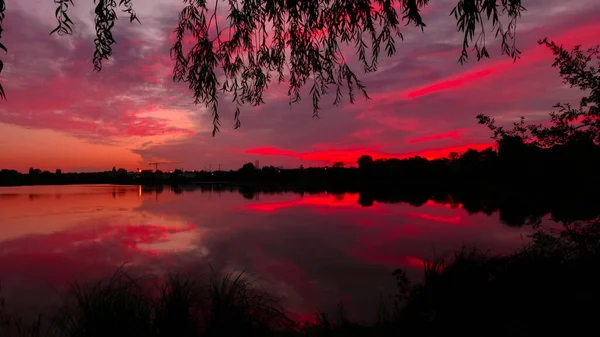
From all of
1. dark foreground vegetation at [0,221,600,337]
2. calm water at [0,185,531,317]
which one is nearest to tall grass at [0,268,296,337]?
dark foreground vegetation at [0,221,600,337]

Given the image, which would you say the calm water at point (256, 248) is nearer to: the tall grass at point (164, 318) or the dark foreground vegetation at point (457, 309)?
the dark foreground vegetation at point (457, 309)

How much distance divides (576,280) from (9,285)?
12386mm

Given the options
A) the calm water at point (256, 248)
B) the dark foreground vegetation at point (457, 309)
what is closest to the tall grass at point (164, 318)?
the dark foreground vegetation at point (457, 309)

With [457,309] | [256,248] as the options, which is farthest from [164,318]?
[256,248]

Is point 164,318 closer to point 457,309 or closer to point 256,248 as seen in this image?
point 457,309

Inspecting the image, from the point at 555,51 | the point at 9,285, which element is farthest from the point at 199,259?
the point at 555,51

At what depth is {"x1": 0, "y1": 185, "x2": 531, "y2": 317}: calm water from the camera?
9.07 meters

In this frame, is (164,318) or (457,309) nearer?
(457,309)

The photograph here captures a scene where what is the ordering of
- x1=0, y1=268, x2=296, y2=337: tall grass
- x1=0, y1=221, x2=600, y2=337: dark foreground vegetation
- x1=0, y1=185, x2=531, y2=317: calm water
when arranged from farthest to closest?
1. x1=0, y1=185, x2=531, y2=317: calm water
2. x1=0, y1=268, x2=296, y2=337: tall grass
3. x1=0, y1=221, x2=600, y2=337: dark foreground vegetation

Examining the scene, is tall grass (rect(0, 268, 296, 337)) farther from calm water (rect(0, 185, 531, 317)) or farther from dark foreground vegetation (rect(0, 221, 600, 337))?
calm water (rect(0, 185, 531, 317))

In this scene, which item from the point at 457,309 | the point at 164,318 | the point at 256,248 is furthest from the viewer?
the point at 256,248

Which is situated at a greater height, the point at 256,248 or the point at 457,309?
the point at 457,309

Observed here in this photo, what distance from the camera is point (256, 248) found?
47.6 feet

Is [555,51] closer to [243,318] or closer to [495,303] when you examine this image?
[495,303]
